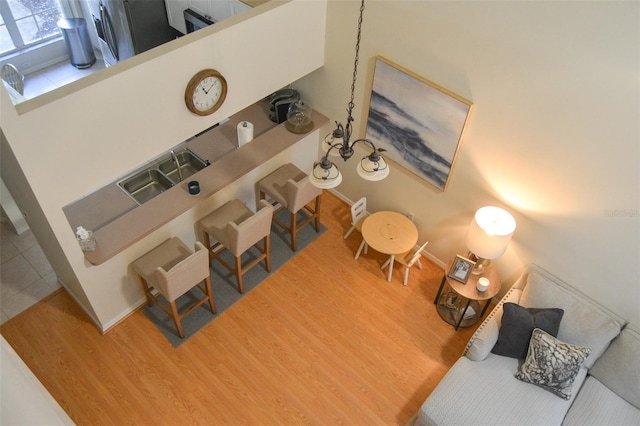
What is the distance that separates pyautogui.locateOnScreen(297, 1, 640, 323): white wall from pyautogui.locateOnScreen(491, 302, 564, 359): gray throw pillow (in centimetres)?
40

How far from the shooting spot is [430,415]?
12.1 feet

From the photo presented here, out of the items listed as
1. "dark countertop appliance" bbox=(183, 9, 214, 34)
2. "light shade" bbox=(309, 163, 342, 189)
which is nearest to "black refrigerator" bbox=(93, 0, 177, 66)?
"dark countertop appliance" bbox=(183, 9, 214, 34)

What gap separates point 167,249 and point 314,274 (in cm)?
150

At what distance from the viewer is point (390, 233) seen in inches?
194

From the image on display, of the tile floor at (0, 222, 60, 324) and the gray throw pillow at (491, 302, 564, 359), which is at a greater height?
the gray throw pillow at (491, 302, 564, 359)

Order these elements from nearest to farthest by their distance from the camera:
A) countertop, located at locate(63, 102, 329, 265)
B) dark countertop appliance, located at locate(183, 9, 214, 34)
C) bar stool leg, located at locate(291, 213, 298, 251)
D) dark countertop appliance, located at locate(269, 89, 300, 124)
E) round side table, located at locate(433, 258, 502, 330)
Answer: countertop, located at locate(63, 102, 329, 265) → round side table, located at locate(433, 258, 502, 330) → dark countertop appliance, located at locate(183, 9, 214, 34) → bar stool leg, located at locate(291, 213, 298, 251) → dark countertop appliance, located at locate(269, 89, 300, 124)

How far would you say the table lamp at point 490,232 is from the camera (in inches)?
159

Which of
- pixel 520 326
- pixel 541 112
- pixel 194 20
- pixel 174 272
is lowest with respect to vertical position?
pixel 520 326

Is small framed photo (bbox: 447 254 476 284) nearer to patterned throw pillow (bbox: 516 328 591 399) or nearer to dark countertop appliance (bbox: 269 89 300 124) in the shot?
patterned throw pillow (bbox: 516 328 591 399)

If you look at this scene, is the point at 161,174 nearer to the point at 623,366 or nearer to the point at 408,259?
the point at 408,259

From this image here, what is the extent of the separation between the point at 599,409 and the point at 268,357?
2.68 meters

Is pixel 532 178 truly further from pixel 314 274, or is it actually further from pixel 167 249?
pixel 167 249

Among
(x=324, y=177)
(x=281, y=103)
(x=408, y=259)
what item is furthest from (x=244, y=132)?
(x=408, y=259)

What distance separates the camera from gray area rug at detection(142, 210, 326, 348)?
454 cm
